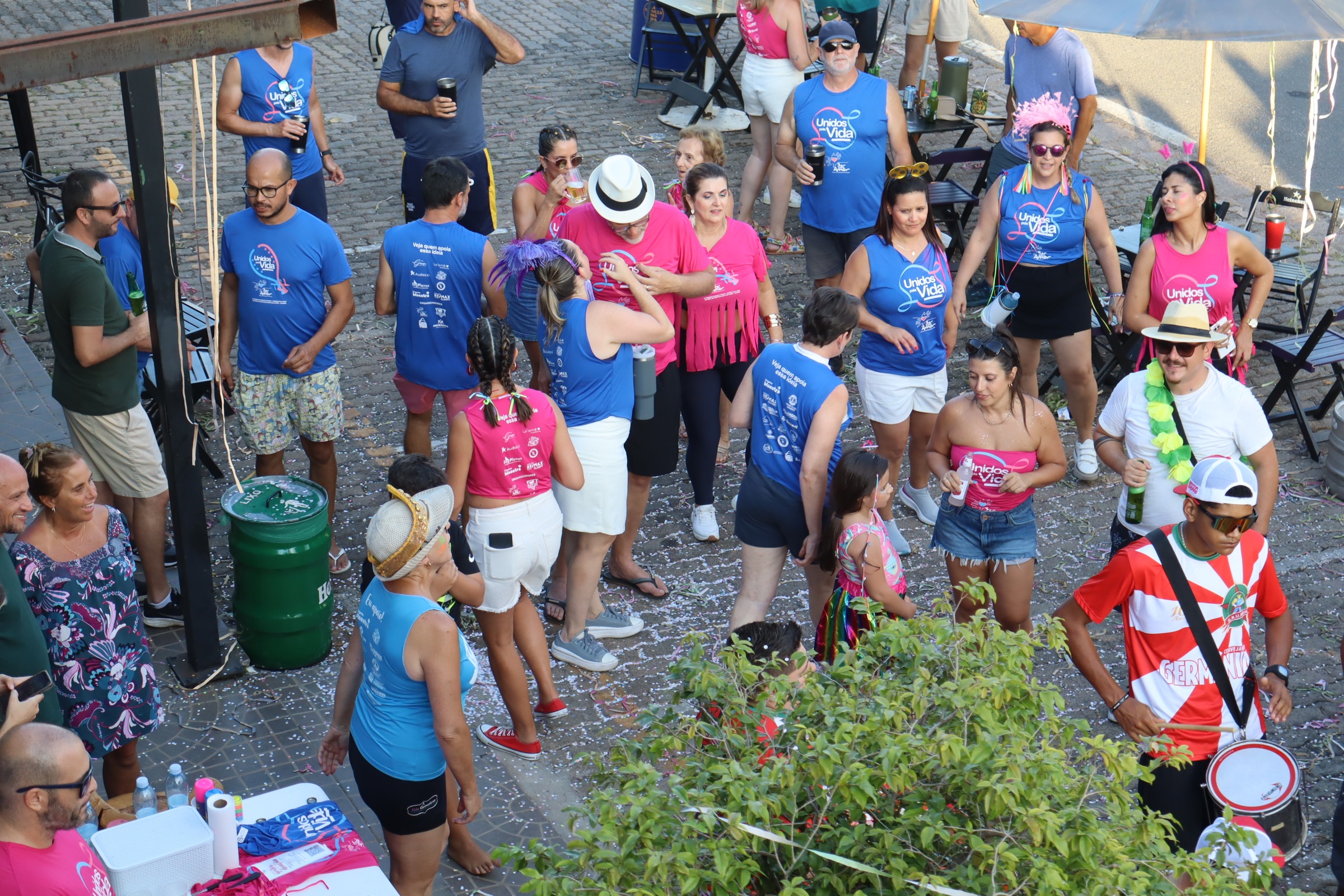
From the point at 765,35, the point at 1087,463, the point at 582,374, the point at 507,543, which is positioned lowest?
the point at 1087,463

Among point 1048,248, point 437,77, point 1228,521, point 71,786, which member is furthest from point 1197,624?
point 437,77

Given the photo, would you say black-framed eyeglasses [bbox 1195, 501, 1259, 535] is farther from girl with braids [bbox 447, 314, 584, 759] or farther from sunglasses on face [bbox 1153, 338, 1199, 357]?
girl with braids [bbox 447, 314, 584, 759]

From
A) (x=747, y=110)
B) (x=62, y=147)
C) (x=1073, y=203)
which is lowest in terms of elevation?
(x=62, y=147)

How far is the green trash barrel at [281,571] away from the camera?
5.98m

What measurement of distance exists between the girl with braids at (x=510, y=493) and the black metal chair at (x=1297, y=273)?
5.22 meters

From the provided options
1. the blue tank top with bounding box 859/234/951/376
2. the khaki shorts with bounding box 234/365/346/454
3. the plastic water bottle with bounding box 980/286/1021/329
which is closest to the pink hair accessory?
the plastic water bottle with bounding box 980/286/1021/329

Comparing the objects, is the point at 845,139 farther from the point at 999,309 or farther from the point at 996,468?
the point at 996,468

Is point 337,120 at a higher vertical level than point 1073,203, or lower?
lower

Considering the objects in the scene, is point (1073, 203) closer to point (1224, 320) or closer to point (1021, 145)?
point (1224, 320)

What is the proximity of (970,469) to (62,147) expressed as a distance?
9.67 m

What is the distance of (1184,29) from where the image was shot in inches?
286

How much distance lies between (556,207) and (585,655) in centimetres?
247

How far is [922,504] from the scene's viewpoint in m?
7.51

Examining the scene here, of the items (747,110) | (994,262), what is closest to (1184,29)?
(994,262)
